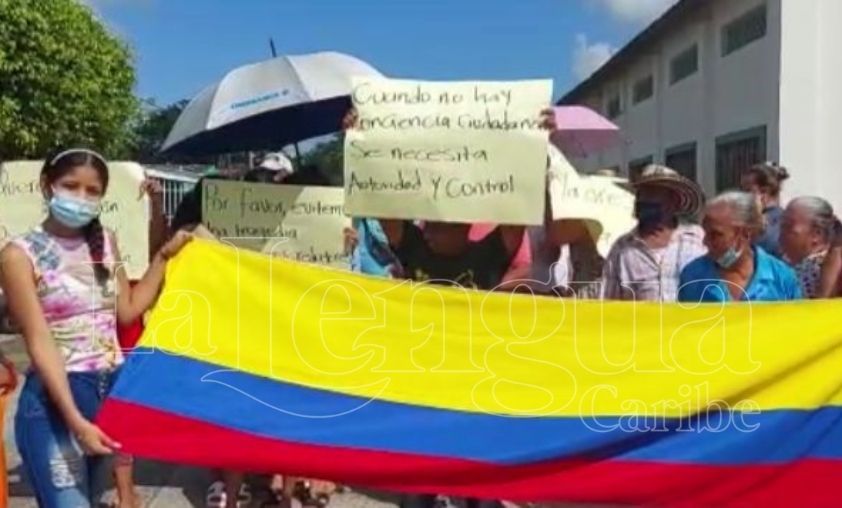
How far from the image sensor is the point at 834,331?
3.86 m

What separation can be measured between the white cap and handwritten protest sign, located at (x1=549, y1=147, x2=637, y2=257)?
1.31 metres

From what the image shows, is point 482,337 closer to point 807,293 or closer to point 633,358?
point 633,358

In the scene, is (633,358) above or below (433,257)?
below

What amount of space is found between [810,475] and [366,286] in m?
1.69

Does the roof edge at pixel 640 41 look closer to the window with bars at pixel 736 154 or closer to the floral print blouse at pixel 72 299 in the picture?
the window with bars at pixel 736 154

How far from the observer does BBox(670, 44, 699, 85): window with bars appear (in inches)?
790

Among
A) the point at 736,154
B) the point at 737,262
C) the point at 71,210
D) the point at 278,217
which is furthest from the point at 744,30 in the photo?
the point at 71,210

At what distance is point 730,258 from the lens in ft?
13.7

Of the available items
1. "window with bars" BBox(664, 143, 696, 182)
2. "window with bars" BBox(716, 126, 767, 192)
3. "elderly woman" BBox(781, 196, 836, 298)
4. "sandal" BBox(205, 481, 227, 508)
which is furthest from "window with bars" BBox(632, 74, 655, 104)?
"sandal" BBox(205, 481, 227, 508)

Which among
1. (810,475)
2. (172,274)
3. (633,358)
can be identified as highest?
(172,274)

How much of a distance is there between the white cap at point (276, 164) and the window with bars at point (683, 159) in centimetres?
1495

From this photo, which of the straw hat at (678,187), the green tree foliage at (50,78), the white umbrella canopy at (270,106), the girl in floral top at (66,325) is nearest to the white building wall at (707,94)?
the green tree foliage at (50,78)

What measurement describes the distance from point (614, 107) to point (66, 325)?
26832mm

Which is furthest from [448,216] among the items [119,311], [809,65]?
[809,65]
